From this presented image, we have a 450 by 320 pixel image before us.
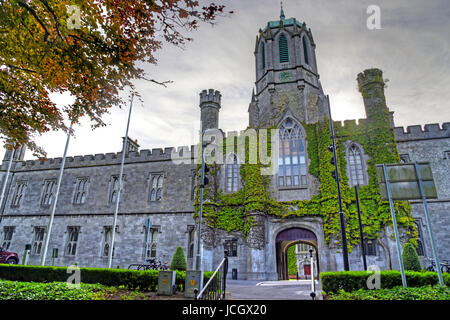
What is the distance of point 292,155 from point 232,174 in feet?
15.0

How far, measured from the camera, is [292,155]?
64.1 ft

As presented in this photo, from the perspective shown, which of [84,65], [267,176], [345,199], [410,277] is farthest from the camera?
[267,176]

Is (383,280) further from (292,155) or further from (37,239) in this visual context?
(37,239)

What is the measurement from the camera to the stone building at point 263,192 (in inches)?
680

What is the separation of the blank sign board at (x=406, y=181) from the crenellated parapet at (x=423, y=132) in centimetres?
1321

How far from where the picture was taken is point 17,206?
27516 mm

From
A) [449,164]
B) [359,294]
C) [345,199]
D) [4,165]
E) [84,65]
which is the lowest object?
[359,294]

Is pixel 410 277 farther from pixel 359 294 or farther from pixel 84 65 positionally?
pixel 84 65

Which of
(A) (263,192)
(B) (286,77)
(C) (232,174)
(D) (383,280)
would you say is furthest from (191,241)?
(D) (383,280)

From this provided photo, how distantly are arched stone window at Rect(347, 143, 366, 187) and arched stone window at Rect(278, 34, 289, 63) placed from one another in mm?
9246

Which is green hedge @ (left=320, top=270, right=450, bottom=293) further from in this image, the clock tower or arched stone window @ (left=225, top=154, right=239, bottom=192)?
the clock tower

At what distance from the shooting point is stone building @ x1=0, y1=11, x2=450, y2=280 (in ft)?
56.7

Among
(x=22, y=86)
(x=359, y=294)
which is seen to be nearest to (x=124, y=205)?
(x=22, y=86)

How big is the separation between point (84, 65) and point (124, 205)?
18621 millimetres
